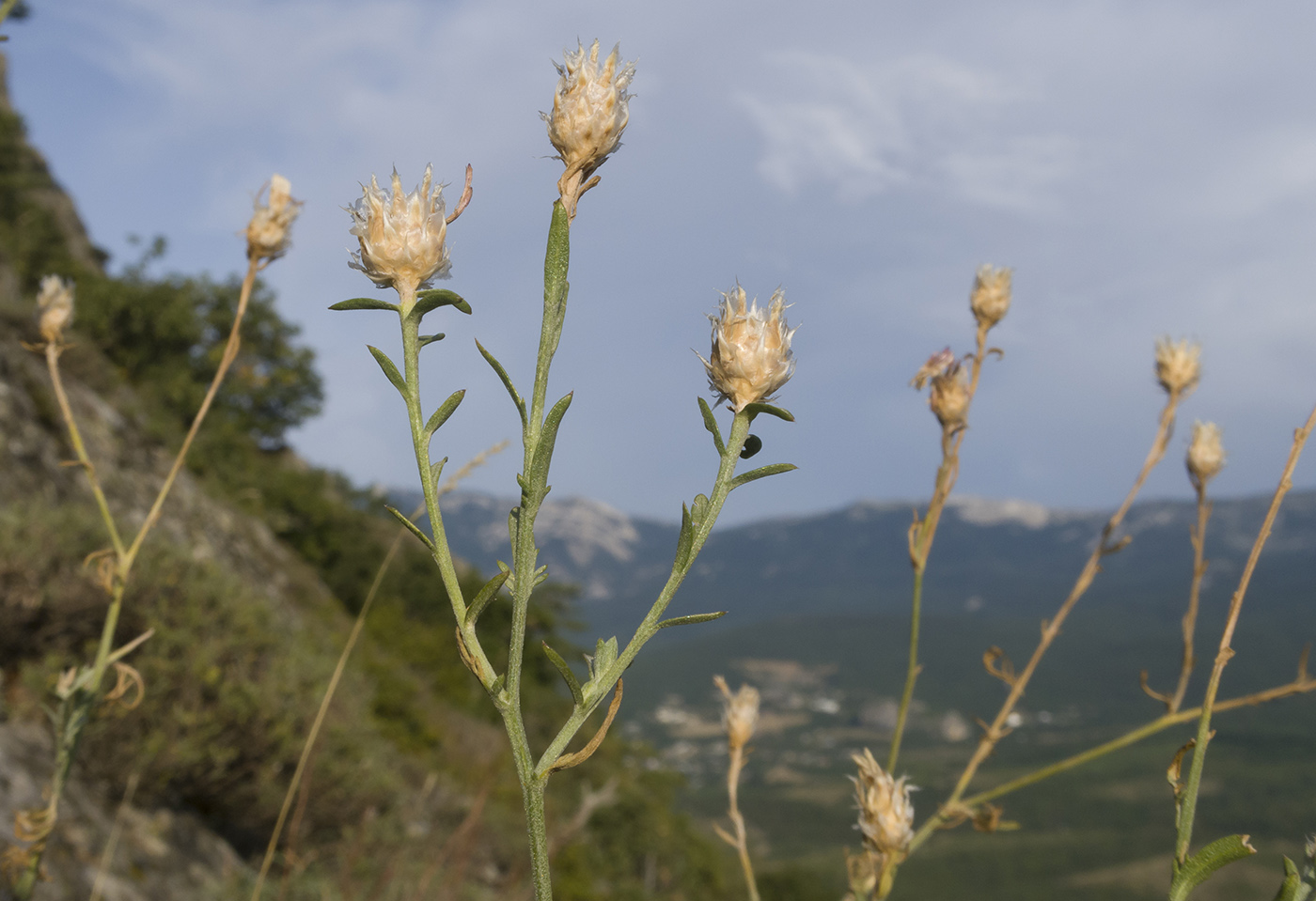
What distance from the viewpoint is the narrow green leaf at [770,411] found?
74 cm

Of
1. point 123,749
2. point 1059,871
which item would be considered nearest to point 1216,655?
point 123,749

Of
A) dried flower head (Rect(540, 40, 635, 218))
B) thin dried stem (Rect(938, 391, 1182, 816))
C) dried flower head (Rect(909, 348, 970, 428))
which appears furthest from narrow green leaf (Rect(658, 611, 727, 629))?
dried flower head (Rect(909, 348, 970, 428))

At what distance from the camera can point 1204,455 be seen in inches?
72.0

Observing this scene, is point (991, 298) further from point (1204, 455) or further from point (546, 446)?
point (546, 446)

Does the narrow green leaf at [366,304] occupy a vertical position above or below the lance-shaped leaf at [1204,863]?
above

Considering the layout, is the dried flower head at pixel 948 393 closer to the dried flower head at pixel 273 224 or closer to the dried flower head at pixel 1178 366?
the dried flower head at pixel 1178 366

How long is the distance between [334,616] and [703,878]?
20.0 metres

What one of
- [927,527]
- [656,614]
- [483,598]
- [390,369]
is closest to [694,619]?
[656,614]

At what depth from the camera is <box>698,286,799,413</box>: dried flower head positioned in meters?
0.77

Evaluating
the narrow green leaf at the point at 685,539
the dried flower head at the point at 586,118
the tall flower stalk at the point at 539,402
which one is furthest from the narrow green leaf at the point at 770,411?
the dried flower head at the point at 586,118

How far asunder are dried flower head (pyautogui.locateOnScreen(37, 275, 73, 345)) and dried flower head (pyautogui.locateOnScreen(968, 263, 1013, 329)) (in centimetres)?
179

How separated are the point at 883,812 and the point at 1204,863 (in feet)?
1.15

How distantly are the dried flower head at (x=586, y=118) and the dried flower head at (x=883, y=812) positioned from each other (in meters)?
0.76

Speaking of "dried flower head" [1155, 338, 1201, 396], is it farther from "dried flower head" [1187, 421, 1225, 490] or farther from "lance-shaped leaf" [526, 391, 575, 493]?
"lance-shaped leaf" [526, 391, 575, 493]
